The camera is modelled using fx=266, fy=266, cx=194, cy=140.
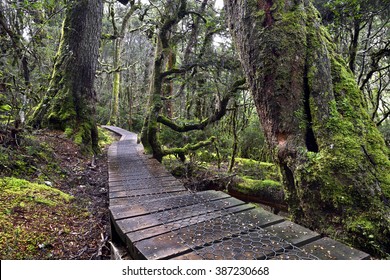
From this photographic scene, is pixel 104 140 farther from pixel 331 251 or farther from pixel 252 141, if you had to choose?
pixel 331 251

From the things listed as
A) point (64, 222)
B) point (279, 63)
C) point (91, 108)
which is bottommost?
point (64, 222)

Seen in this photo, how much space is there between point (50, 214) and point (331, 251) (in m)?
3.11

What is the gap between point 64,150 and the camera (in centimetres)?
629

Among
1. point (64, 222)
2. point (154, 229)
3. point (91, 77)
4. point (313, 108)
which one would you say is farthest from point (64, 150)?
point (313, 108)

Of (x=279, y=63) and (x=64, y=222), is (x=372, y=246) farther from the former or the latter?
(x=64, y=222)

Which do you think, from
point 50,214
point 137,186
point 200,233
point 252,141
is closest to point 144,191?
point 137,186

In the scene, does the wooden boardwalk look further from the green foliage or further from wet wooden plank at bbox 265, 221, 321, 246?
the green foliage

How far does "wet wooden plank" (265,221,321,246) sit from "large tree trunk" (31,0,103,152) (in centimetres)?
617

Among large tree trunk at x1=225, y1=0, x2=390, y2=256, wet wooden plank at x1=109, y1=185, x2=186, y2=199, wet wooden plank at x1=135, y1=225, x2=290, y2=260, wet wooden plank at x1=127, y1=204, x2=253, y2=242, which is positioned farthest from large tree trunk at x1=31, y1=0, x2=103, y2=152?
wet wooden plank at x1=135, y1=225, x2=290, y2=260

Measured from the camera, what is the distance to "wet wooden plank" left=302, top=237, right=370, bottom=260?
1.78 m

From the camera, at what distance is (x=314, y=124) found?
3162 millimetres

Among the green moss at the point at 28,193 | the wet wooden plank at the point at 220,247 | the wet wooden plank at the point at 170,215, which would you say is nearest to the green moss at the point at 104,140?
the green moss at the point at 28,193

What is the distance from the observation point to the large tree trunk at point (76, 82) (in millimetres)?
7340

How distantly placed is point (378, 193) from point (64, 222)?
3.61m
